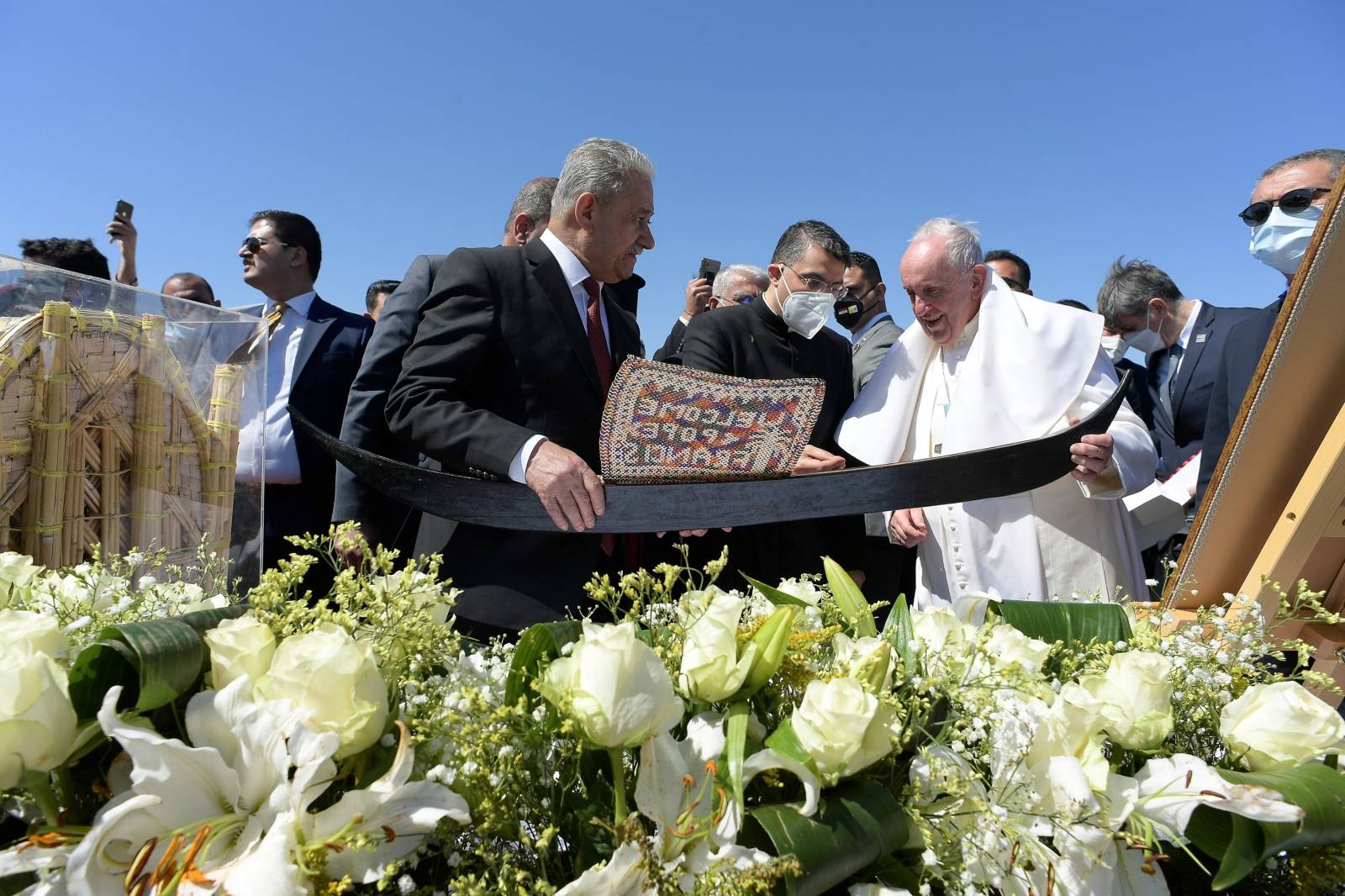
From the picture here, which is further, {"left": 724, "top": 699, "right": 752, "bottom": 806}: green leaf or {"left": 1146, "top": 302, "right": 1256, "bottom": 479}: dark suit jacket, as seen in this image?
{"left": 1146, "top": 302, "right": 1256, "bottom": 479}: dark suit jacket

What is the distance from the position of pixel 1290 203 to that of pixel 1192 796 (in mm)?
3731

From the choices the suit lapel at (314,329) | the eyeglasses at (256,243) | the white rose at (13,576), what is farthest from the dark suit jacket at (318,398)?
the white rose at (13,576)

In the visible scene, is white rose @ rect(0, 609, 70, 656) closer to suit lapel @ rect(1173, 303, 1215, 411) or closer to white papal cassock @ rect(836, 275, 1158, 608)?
white papal cassock @ rect(836, 275, 1158, 608)

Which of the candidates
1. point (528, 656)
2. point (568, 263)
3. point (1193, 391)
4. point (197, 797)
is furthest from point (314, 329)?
point (1193, 391)

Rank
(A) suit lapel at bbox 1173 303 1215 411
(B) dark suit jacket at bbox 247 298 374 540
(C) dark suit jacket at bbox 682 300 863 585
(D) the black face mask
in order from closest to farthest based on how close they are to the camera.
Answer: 1. (C) dark suit jacket at bbox 682 300 863 585
2. (B) dark suit jacket at bbox 247 298 374 540
3. (A) suit lapel at bbox 1173 303 1215 411
4. (D) the black face mask

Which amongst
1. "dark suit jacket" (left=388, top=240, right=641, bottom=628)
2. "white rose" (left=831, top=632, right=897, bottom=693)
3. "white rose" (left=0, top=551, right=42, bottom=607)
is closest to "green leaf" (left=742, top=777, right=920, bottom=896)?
"white rose" (left=831, top=632, right=897, bottom=693)

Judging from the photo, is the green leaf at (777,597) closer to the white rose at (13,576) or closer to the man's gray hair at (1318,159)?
the white rose at (13,576)

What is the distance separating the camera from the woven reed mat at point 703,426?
2.24 metres

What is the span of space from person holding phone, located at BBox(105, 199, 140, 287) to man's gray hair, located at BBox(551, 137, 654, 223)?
4.79 m

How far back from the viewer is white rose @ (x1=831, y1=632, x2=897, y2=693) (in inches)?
40.2

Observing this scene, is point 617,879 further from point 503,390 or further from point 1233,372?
point 1233,372

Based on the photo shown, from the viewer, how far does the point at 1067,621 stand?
1.47m

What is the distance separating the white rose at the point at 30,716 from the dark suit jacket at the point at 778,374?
3.07 meters

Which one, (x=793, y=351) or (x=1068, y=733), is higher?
(x=793, y=351)
